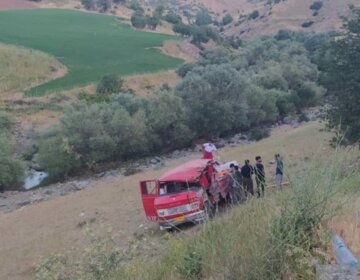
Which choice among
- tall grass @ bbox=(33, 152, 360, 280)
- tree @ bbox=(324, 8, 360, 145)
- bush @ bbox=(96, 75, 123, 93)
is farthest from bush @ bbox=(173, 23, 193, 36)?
tall grass @ bbox=(33, 152, 360, 280)

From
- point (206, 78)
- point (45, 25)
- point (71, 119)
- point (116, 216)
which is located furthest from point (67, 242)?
point (45, 25)

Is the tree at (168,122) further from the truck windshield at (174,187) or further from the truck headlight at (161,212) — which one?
the truck headlight at (161,212)

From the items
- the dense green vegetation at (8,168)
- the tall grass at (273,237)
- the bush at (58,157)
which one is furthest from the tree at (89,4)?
the tall grass at (273,237)

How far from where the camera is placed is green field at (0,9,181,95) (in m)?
71.4

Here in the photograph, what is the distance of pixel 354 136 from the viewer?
69.3 ft

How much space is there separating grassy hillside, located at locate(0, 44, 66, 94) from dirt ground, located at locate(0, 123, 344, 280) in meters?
28.7

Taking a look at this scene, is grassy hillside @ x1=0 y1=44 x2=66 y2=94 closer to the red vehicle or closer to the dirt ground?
the dirt ground

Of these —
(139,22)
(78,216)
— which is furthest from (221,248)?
(139,22)

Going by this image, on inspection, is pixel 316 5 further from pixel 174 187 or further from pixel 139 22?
pixel 174 187

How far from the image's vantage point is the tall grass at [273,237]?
5.82 m

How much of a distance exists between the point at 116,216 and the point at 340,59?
37.5 ft

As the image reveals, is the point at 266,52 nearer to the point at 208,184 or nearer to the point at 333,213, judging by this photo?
the point at 208,184

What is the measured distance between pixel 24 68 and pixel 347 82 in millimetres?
53277

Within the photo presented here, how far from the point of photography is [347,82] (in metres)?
20.9
